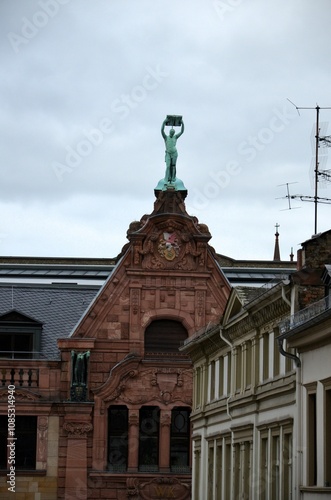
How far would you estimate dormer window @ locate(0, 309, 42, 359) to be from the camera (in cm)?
7800

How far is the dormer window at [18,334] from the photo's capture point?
7800 centimetres

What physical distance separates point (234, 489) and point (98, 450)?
19.8 m

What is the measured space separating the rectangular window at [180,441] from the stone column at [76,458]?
183 inches

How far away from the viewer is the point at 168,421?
76.2 meters

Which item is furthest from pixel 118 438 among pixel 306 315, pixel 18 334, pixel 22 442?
pixel 306 315

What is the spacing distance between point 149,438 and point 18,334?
30.3 feet

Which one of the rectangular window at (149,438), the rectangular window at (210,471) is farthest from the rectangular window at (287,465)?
the rectangular window at (149,438)

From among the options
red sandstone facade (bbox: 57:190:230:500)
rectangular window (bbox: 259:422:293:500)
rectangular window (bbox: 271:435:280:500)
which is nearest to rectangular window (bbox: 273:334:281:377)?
rectangular window (bbox: 259:422:293:500)

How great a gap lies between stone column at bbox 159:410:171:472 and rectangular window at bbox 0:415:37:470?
6.73 metres

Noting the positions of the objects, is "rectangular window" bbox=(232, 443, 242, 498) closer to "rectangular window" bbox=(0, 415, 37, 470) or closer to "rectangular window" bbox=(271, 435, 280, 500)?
"rectangular window" bbox=(271, 435, 280, 500)

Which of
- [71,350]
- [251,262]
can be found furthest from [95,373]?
[251,262]

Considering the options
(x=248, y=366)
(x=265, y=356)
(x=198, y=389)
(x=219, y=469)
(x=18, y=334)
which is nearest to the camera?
(x=265, y=356)

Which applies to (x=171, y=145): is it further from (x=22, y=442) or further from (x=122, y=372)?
(x=22, y=442)

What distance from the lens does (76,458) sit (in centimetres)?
7500
